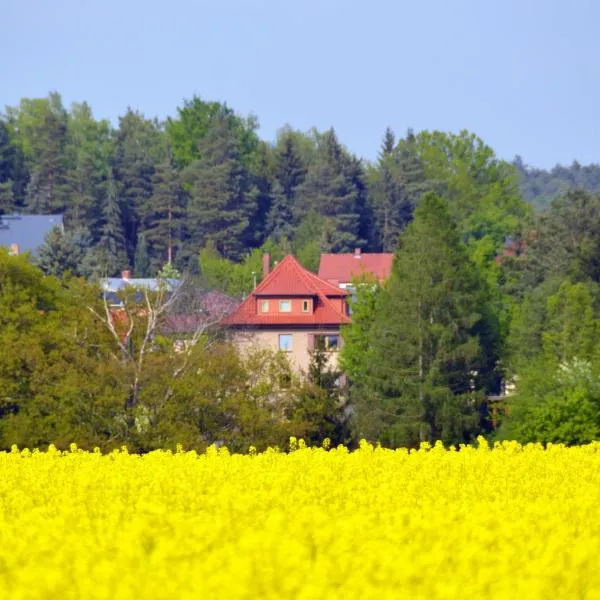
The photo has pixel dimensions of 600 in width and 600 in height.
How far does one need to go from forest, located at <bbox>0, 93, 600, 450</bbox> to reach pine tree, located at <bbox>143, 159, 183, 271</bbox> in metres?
0.18

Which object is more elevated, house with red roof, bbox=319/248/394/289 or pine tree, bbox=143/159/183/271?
pine tree, bbox=143/159/183/271

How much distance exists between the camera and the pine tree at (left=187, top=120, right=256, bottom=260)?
119 metres

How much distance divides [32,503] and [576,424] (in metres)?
26.6

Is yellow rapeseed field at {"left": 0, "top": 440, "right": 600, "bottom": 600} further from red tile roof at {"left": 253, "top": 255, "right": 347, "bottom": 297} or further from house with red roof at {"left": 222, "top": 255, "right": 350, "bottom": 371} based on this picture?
red tile roof at {"left": 253, "top": 255, "right": 347, "bottom": 297}

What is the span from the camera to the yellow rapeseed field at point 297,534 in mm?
8242

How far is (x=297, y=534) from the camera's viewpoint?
9820 millimetres

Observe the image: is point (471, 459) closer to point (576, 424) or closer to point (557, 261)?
point (576, 424)

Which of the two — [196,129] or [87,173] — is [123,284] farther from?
[196,129]

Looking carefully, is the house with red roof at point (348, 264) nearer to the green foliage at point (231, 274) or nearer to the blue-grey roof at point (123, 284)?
the green foliage at point (231, 274)

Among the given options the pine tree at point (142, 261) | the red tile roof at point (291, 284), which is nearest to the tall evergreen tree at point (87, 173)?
the pine tree at point (142, 261)

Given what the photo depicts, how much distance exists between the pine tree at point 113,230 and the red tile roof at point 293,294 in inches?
1548

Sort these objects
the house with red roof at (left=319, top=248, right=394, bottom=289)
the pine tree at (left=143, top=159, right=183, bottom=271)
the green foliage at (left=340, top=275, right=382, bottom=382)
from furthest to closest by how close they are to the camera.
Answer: the pine tree at (left=143, top=159, right=183, bottom=271), the house with red roof at (left=319, top=248, right=394, bottom=289), the green foliage at (left=340, top=275, right=382, bottom=382)

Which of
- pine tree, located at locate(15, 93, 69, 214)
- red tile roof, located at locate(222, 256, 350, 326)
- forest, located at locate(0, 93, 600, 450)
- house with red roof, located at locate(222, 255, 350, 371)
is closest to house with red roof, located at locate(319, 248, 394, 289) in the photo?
forest, located at locate(0, 93, 600, 450)

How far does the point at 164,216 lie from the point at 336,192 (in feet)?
48.2
